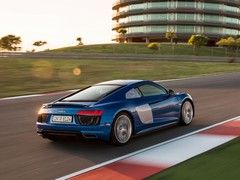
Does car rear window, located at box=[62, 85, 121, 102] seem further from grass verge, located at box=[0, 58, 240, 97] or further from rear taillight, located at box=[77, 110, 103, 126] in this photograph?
grass verge, located at box=[0, 58, 240, 97]

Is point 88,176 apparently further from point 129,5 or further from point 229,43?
point 129,5

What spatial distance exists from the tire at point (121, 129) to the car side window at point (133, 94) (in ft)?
1.76

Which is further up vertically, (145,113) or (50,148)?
(145,113)

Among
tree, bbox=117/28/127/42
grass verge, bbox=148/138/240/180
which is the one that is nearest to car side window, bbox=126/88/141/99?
grass verge, bbox=148/138/240/180

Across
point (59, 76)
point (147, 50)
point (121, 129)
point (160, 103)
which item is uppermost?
point (147, 50)

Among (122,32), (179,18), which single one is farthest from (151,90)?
(122,32)

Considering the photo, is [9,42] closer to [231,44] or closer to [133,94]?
[231,44]

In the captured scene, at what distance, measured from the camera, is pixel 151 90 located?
37.7ft

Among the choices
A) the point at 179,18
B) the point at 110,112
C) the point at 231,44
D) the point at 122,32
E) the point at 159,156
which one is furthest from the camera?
the point at 122,32

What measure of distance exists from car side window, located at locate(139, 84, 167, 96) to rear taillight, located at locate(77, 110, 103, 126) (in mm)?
1737

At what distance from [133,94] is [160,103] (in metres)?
0.86

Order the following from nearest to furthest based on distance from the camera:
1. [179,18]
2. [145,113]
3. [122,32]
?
[145,113], [179,18], [122,32]

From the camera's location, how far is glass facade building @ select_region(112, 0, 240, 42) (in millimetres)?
111688

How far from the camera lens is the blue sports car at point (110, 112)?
975 cm
